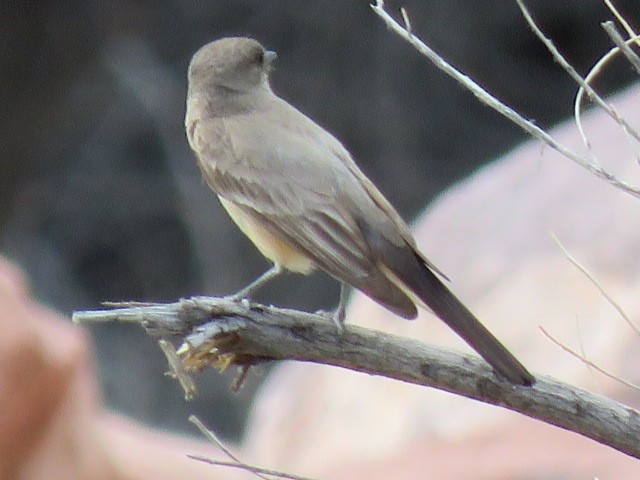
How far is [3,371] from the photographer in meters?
5.07

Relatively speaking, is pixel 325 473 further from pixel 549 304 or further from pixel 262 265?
pixel 262 265

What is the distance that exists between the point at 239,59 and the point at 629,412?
1.39 meters

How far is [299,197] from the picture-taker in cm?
287

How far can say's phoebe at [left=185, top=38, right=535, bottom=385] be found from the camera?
264cm

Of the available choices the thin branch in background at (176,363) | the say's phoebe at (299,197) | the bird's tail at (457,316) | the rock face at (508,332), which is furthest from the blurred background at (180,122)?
the thin branch in background at (176,363)

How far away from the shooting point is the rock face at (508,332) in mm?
5207

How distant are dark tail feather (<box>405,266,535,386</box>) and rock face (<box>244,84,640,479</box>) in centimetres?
228

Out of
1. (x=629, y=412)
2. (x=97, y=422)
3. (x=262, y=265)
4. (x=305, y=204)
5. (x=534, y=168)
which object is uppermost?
(x=305, y=204)

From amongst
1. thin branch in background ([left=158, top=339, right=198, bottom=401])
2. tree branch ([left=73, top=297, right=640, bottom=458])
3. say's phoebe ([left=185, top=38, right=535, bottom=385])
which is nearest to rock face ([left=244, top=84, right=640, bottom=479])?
say's phoebe ([left=185, top=38, right=535, bottom=385])

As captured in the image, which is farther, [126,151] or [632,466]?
[126,151]

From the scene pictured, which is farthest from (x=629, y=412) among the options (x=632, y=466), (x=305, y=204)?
(x=632, y=466)

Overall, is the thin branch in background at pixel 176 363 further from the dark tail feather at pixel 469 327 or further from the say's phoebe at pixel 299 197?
the dark tail feather at pixel 469 327

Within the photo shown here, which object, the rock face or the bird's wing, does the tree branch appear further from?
the rock face

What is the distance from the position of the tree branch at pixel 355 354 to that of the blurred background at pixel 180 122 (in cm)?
695
